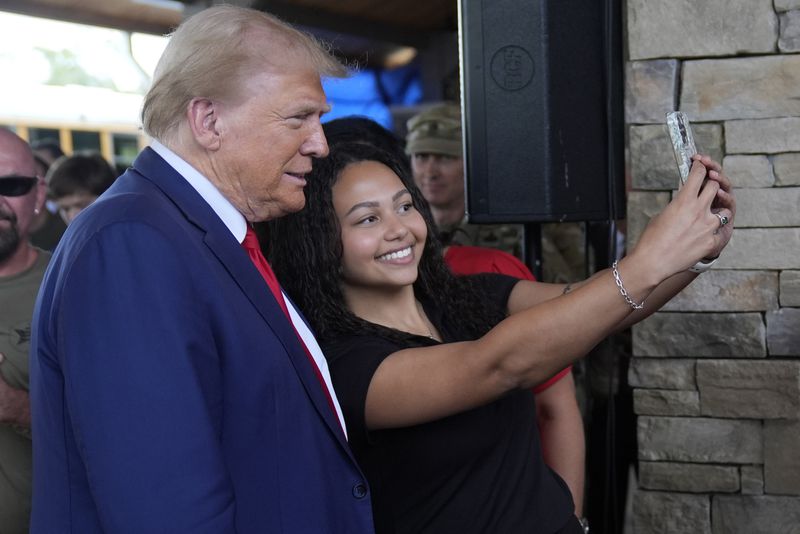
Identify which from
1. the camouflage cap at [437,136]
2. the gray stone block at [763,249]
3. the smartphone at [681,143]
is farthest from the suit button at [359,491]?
the camouflage cap at [437,136]

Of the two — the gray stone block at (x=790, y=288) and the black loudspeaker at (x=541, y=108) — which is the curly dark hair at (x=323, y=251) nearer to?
the black loudspeaker at (x=541, y=108)

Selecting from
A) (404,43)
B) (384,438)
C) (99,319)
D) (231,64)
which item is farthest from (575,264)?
(404,43)

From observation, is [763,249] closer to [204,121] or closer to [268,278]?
[268,278]

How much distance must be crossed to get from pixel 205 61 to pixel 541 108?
43.4 inches

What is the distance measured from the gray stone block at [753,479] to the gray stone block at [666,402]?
19cm

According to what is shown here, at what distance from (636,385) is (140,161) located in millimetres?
1487

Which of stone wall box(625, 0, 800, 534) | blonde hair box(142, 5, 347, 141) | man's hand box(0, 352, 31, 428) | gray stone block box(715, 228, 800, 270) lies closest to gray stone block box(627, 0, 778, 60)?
stone wall box(625, 0, 800, 534)

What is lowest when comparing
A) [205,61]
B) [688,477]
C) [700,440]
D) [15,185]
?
[688,477]

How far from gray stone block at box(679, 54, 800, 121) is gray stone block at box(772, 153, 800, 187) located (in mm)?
58

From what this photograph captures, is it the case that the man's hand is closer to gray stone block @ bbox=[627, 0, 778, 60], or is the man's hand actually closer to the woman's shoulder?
Result: the woman's shoulder

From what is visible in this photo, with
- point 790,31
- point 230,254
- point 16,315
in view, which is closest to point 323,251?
point 230,254

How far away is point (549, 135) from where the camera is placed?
6.49 ft

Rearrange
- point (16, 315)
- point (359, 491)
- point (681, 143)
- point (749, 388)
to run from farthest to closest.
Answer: point (749, 388)
point (16, 315)
point (681, 143)
point (359, 491)

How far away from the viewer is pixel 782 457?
6.63 feet
